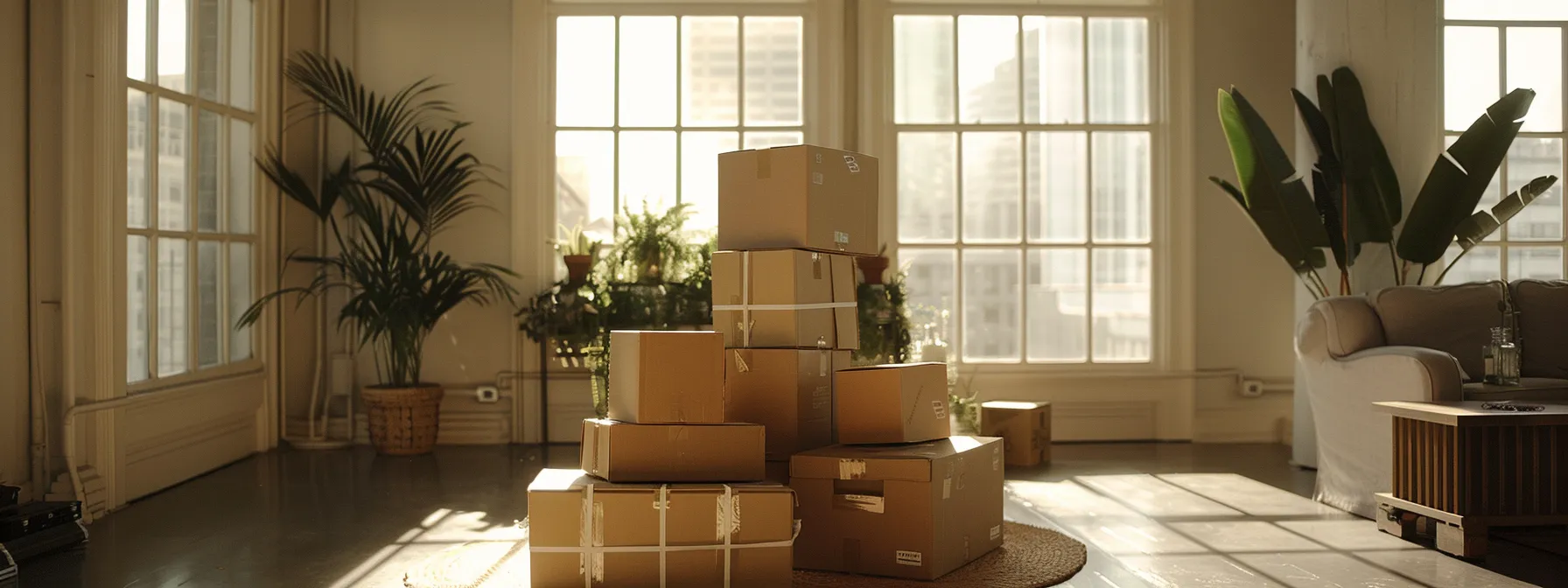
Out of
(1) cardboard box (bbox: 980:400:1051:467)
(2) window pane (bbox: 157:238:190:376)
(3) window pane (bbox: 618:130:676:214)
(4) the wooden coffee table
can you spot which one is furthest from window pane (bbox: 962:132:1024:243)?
(2) window pane (bbox: 157:238:190:376)

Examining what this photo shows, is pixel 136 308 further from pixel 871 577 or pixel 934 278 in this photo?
pixel 934 278

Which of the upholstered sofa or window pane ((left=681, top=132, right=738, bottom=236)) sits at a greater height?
window pane ((left=681, top=132, right=738, bottom=236))

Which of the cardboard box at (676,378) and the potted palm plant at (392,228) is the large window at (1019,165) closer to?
the potted palm plant at (392,228)

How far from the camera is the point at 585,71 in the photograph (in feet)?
19.3

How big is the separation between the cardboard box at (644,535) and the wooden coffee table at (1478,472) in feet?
6.70

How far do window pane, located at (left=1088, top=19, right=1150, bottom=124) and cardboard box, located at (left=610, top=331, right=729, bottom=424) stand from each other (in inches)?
138

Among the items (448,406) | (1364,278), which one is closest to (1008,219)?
(1364,278)

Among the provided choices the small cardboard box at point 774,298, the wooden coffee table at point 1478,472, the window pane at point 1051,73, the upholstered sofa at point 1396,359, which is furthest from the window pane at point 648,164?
the wooden coffee table at point 1478,472

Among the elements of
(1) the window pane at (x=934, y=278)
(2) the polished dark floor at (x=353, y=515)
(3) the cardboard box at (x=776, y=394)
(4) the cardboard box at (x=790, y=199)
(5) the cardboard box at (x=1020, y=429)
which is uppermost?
(4) the cardboard box at (x=790, y=199)

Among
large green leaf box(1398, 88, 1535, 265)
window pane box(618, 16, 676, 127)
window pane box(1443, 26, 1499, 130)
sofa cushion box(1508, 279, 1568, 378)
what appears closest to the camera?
sofa cushion box(1508, 279, 1568, 378)

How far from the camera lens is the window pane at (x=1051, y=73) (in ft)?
19.3

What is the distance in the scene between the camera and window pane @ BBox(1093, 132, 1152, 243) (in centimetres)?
591

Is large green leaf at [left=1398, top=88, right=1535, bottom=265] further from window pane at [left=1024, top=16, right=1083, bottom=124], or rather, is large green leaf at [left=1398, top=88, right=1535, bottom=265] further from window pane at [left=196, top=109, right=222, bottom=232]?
window pane at [left=196, top=109, right=222, bottom=232]

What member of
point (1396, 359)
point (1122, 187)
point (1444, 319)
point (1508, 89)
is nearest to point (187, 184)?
point (1122, 187)
